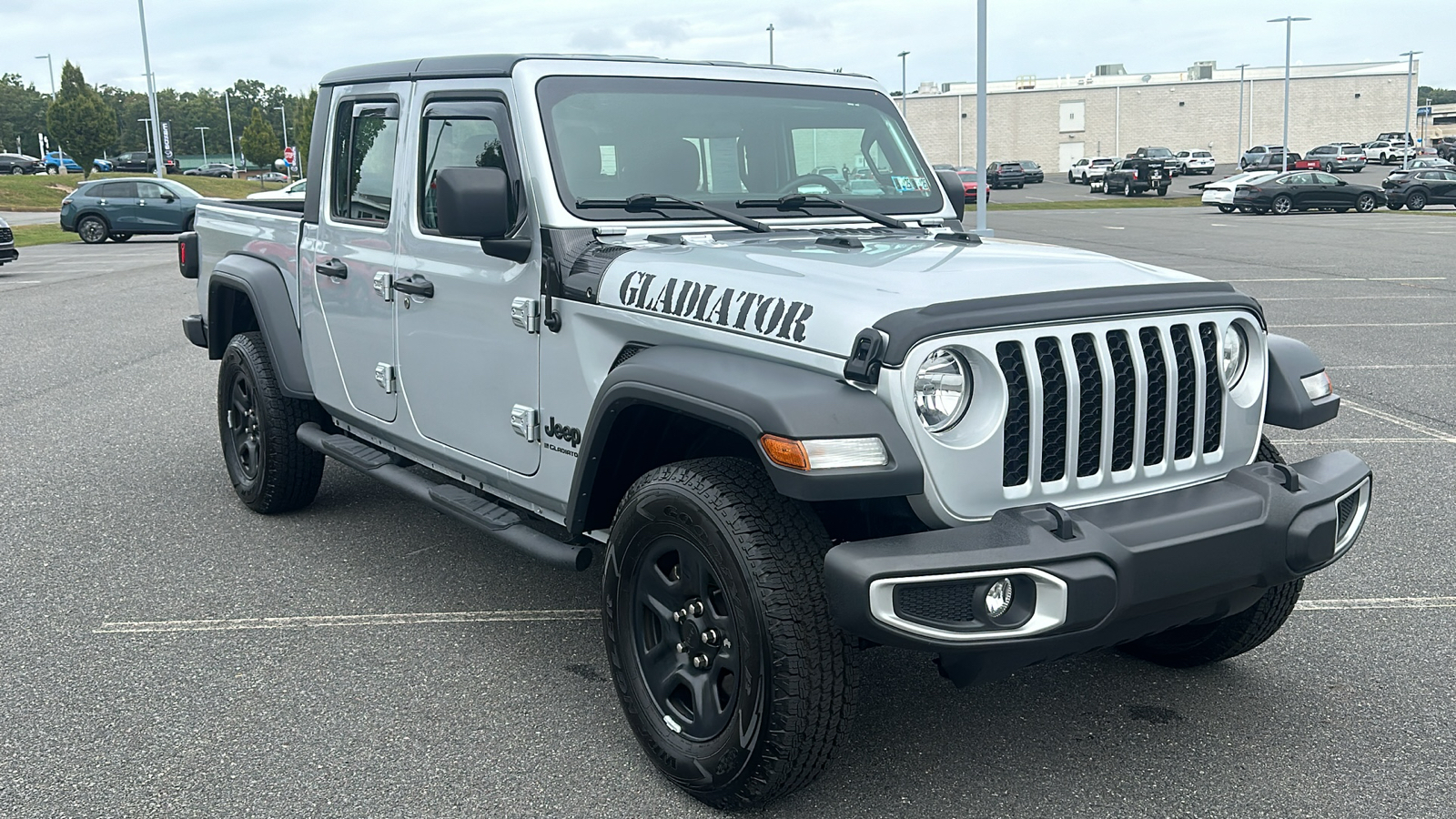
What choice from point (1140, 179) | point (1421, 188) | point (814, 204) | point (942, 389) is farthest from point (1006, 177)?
point (942, 389)

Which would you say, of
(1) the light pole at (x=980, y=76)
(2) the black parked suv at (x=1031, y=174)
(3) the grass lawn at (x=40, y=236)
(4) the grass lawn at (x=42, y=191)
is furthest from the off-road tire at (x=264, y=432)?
(2) the black parked suv at (x=1031, y=174)

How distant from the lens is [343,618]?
475 centimetres

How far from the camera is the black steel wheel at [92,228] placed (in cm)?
2911

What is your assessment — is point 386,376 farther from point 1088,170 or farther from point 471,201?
point 1088,170

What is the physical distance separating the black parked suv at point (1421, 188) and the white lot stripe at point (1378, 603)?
40.1 metres

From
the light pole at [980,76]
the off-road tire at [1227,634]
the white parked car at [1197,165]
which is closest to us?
the off-road tire at [1227,634]

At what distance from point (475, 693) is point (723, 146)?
2.03m

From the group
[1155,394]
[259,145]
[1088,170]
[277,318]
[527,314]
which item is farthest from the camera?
[259,145]

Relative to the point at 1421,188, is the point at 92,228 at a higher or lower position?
higher

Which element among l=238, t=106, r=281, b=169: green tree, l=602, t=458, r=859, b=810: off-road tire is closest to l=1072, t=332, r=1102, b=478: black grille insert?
l=602, t=458, r=859, b=810: off-road tire

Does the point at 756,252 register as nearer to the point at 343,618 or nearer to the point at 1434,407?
the point at 343,618

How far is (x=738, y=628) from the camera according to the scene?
3.08 metres

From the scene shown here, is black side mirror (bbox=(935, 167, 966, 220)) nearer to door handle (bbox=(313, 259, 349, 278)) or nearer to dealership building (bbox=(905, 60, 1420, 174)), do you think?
door handle (bbox=(313, 259, 349, 278))

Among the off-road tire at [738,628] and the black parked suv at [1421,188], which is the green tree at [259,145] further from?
the off-road tire at [738,628]
